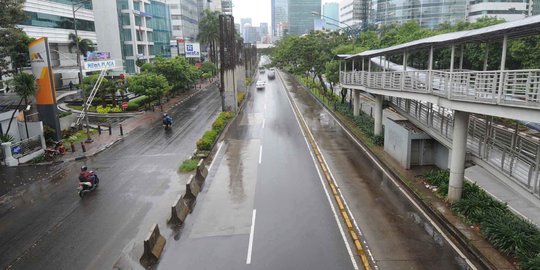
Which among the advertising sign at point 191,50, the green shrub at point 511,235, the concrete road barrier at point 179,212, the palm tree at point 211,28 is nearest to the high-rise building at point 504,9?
the palm tree at point 211,28

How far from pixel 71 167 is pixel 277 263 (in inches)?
637

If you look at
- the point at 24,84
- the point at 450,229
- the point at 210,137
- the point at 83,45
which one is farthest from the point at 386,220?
the point at 83,45

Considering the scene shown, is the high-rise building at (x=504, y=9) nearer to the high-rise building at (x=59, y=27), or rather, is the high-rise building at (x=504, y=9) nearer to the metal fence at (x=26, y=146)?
the high-rise building at (x=59, y=27)

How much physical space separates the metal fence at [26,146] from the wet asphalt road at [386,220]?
18047mm

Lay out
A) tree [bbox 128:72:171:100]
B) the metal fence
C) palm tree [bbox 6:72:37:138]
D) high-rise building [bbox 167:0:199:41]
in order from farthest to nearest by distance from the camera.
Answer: high-rise building [bbox 167:0:199:41], tree [bbox 128:72:171:100], palm tree [bbox 6:72:37:138], the metal fence

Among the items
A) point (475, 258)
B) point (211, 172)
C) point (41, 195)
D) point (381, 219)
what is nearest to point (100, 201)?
point (41, 195)

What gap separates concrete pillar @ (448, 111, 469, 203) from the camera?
13.9 metres

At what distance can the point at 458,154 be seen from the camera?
46.6 feet

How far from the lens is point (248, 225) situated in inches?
537

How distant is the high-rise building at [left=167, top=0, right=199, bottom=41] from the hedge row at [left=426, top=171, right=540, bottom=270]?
106270 millimetres

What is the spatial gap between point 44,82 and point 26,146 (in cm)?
462

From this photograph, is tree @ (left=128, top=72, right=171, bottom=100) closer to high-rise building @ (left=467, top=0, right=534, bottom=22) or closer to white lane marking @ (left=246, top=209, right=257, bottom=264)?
white lane marking @ (left=246, top=209, right=257, bottom=264)

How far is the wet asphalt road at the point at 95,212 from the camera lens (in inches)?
471

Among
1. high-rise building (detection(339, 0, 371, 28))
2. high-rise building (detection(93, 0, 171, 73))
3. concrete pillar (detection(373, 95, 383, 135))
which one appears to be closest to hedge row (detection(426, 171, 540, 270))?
concrete pillar (detection(373, 95, 383, 135))
